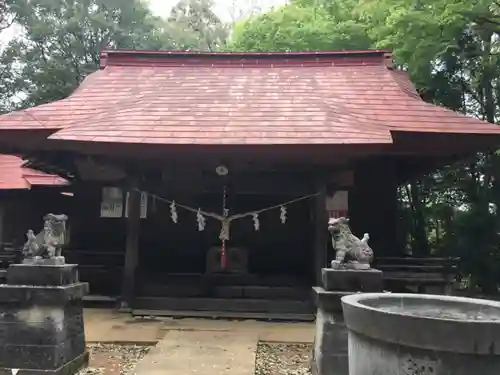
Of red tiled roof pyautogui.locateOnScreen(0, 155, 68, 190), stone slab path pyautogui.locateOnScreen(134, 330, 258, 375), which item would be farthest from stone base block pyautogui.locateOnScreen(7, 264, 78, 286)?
red tiled roof pyautogui.locateOnScreen(0, 155, 68, 190)

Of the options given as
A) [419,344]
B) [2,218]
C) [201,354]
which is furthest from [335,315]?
[2,218]

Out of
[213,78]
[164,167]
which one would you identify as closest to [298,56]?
[213,78]

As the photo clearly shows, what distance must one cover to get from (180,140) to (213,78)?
13.3ft

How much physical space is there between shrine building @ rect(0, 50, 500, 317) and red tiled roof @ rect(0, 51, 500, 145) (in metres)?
0.04

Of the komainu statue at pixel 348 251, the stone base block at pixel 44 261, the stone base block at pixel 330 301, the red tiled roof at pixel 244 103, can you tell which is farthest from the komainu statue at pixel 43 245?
the komainu statue at pixel 348 251

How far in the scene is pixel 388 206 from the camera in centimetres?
1050

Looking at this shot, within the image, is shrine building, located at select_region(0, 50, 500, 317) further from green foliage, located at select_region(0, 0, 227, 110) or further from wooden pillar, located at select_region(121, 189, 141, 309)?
green foliage, located at select_region(0, 0, 227, 110)

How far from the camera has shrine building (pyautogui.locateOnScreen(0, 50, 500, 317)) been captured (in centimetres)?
811

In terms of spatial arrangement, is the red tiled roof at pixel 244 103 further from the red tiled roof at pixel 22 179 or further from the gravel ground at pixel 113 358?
the gravel ground at pixel 113 358

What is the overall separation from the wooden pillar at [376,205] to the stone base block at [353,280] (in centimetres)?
521

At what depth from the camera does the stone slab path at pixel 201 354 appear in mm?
5418

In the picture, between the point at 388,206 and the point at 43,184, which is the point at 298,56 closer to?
the point at 388,206

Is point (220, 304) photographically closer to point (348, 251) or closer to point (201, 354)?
point (201, 354)

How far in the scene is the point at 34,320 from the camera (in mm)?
5145
